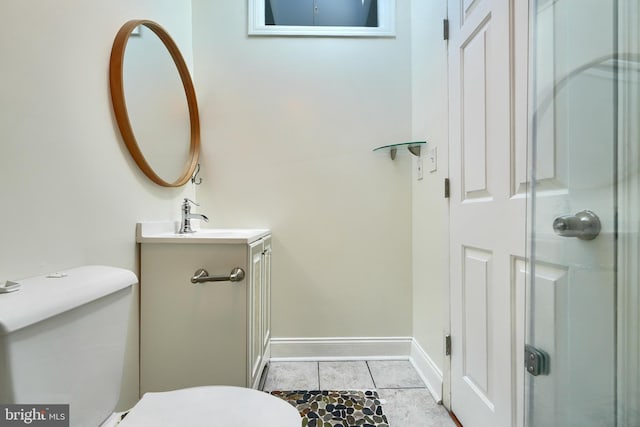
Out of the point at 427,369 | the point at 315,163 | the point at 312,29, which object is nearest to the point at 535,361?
the point at 427,369

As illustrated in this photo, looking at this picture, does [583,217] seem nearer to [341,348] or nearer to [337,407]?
[337,407]

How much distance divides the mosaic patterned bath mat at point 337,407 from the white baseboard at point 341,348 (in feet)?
1.13

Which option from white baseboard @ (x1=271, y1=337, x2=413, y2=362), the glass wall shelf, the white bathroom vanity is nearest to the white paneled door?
the glass wall shelf

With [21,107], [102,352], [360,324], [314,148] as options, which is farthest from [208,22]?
[360,324]

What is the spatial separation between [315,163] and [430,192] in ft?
2.38

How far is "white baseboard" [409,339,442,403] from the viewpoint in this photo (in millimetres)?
1467

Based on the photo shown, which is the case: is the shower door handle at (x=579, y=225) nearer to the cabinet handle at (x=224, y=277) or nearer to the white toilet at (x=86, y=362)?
the white toilet at (x=86, y=362)

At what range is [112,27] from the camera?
44.2 inches

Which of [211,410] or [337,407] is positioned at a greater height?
[211,410]

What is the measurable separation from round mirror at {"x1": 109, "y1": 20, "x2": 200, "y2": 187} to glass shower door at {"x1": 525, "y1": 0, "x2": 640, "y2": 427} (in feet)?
4.61

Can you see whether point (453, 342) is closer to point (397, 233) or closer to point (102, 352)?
point (397, 233)

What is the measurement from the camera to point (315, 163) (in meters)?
1.91

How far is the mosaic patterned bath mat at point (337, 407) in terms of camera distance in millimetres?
1309

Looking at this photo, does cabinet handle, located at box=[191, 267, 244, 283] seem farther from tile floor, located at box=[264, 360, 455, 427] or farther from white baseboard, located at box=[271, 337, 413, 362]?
white baseboard, located at box=[271, 337, 413, 362]
